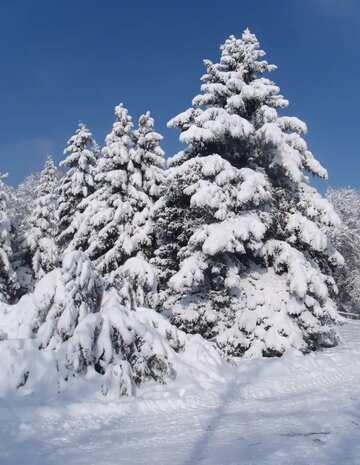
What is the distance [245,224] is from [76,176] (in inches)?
596

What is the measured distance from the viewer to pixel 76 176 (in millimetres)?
27375

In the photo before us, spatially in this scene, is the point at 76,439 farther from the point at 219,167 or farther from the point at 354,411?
the point at 219,167

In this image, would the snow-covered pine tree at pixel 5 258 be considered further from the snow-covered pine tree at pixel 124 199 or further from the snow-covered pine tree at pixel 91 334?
the snow-covered pine tree at pixel 91 334

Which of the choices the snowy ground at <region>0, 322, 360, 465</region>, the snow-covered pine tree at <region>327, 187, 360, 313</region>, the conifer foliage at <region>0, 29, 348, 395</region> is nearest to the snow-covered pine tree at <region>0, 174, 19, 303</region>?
the conifer foliage at <region>0, 29, 348, 395</region>

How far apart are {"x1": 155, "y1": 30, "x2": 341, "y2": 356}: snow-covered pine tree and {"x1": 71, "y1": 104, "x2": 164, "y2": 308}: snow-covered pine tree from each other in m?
2.37

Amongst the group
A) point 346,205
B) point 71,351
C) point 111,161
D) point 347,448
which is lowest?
point 347,448

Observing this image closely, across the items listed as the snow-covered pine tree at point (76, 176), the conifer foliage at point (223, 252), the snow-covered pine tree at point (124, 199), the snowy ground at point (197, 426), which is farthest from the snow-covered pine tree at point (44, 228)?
the snowy ground at point (197, 426)

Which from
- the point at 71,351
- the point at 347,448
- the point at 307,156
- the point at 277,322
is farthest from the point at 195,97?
the point at 347,448

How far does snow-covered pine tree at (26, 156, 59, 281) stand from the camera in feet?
100

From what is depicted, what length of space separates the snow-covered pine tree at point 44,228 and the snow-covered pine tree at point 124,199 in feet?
28.2

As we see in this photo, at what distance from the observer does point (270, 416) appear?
9016 millimetres

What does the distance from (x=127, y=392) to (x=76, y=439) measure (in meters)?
2.23

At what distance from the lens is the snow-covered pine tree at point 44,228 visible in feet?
100

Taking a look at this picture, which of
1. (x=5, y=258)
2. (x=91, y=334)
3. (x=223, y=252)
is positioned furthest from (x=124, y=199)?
(x=91, y=334)
